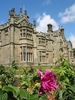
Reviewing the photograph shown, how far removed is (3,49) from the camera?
113ft

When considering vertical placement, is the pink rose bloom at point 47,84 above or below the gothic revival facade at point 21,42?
below

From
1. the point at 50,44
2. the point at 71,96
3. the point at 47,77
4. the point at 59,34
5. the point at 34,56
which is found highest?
the point at 59,34

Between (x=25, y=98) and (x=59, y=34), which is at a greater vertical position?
(x=59, y=34)

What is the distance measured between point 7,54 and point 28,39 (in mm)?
4798

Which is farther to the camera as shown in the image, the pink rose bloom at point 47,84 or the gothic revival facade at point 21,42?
the gothic revival facade at point 21,42

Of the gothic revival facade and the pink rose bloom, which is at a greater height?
the gothic revival facade

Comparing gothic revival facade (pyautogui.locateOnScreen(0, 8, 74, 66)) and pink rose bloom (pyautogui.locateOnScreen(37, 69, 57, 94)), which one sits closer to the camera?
pink rose bloom (pyautogui.locateOnScreen(37, 69, 57, 94))

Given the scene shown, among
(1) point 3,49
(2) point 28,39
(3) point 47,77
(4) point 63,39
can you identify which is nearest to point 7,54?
(1) point 3,49

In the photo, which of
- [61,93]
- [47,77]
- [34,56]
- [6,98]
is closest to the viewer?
[6,98]

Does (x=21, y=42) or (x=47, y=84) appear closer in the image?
(x=47, y=84)

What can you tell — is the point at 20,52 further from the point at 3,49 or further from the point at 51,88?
the point at 51,88

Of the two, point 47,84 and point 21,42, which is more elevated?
point 21,42

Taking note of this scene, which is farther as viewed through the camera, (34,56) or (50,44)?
(50,44)

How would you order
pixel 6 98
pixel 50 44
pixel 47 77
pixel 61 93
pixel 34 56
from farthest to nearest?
pixel 50 44 → pixel 34 56 → pixel 47 77 → pixel 61 93 → pixel 6 98
